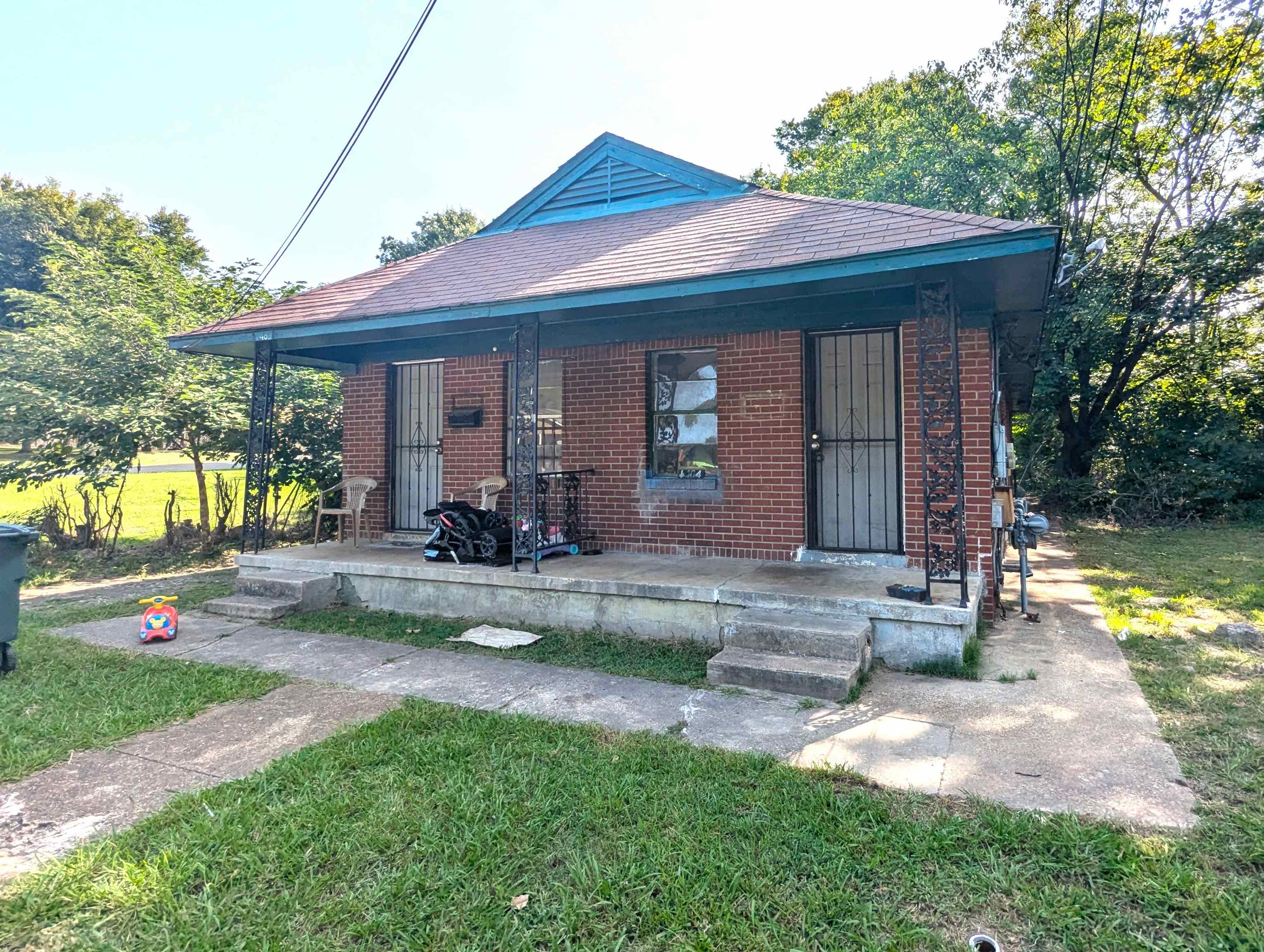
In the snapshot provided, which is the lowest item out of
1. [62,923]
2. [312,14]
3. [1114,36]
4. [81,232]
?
[62,923]

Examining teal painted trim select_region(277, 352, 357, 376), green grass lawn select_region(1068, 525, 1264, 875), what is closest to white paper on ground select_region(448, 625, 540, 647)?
green grass lawn select_region(1068, 525, 1264, 875)

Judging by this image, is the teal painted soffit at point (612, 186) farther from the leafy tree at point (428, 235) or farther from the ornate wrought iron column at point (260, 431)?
the leafy tree at point (428, 235)

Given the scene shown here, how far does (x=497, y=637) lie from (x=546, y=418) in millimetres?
2942

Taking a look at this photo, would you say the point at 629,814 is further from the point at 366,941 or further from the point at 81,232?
the point at 81,232

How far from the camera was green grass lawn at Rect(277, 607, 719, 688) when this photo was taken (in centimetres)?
460

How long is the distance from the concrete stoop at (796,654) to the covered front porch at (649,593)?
7 cm

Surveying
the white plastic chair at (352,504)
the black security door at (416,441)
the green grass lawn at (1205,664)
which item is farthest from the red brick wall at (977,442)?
the white plastic chair at (352,504)

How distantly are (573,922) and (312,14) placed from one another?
28.4 feet

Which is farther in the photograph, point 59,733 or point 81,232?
point 81,232

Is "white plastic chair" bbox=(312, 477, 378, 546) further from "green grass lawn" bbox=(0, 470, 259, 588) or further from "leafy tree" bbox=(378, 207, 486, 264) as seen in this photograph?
"leafy tree" bbox=(378, 207, 486, 264)

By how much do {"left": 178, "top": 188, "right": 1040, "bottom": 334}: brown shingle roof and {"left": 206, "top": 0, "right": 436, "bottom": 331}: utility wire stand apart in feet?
3.37

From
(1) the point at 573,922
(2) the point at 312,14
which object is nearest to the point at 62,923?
(1) the point at 573,922

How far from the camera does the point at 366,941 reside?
6.40 ft

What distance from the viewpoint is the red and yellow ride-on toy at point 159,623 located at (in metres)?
5.27
